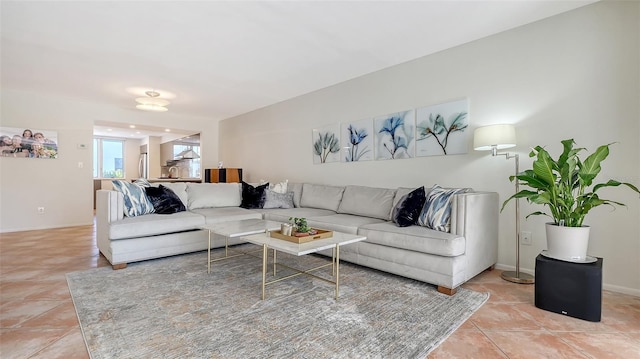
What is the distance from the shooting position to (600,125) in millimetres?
2590

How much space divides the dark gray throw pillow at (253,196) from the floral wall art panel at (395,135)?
1767 mm

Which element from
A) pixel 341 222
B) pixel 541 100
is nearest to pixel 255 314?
pixel 341 222

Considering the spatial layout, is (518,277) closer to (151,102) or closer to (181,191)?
(181,191)

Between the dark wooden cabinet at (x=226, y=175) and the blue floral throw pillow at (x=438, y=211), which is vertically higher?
the dark wooden cabinet at (x=226, y=175)

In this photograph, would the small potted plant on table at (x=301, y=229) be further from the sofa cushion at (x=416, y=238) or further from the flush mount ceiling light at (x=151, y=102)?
the flush mount ceiling light at (x=151, y=102)

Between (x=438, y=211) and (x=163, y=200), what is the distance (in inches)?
123

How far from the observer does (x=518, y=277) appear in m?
2.78

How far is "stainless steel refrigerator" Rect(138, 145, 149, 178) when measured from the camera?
1033 centimetres

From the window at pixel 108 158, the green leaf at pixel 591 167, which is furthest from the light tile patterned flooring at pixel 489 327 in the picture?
the window at pixel 108 158

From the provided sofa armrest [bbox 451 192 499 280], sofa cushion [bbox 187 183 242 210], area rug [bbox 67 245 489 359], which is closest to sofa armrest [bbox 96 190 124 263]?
area rug [bbox 67 245 489 359]

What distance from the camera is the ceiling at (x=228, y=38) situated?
2.65 metres

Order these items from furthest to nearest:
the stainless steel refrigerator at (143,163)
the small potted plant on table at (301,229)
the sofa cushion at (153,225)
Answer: the stainless steel refrigerator at (143,163), the sofa cushion at (153,225), the small potted plant on table at (301,229)

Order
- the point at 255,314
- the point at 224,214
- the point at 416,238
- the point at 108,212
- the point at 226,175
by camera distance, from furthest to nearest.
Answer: the point at 226,175
the point at 224,214
the point at 108,212
the point at 416,238
the point at 255,314

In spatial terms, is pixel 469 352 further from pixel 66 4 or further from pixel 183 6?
pixel 66 4
